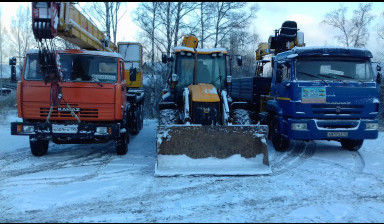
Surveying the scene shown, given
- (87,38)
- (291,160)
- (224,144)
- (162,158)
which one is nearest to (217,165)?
(224,144)

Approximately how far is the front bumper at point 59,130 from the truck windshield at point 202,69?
2631 millimetres

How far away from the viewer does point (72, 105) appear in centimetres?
755

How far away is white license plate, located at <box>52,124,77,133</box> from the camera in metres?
7.39

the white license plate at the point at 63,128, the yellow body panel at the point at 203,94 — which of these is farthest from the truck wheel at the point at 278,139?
the white license plate at the point at 63,128

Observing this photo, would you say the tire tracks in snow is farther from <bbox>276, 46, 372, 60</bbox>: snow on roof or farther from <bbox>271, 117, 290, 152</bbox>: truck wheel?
<bbox>276, 46, 372, 60</bbox>: snow on roof

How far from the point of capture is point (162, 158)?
6590mm

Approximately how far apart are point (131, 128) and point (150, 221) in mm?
7671

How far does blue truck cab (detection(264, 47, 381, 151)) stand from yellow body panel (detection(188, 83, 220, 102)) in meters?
2.04

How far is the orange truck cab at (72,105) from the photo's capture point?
7.42 meters

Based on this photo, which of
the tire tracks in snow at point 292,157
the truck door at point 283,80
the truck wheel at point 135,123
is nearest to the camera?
the tire tracks in snow at point 292,157

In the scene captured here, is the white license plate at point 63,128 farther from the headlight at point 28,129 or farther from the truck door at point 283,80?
the truck door at point 283,80

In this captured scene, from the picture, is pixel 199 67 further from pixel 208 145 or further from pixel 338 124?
pixel 338 124

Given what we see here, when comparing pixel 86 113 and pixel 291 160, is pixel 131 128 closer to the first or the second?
pixel 86 113

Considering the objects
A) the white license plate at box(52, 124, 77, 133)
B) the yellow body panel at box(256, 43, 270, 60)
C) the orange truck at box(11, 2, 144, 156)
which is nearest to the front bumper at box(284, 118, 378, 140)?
the orange truck at box(11, 2, 144, 156)
